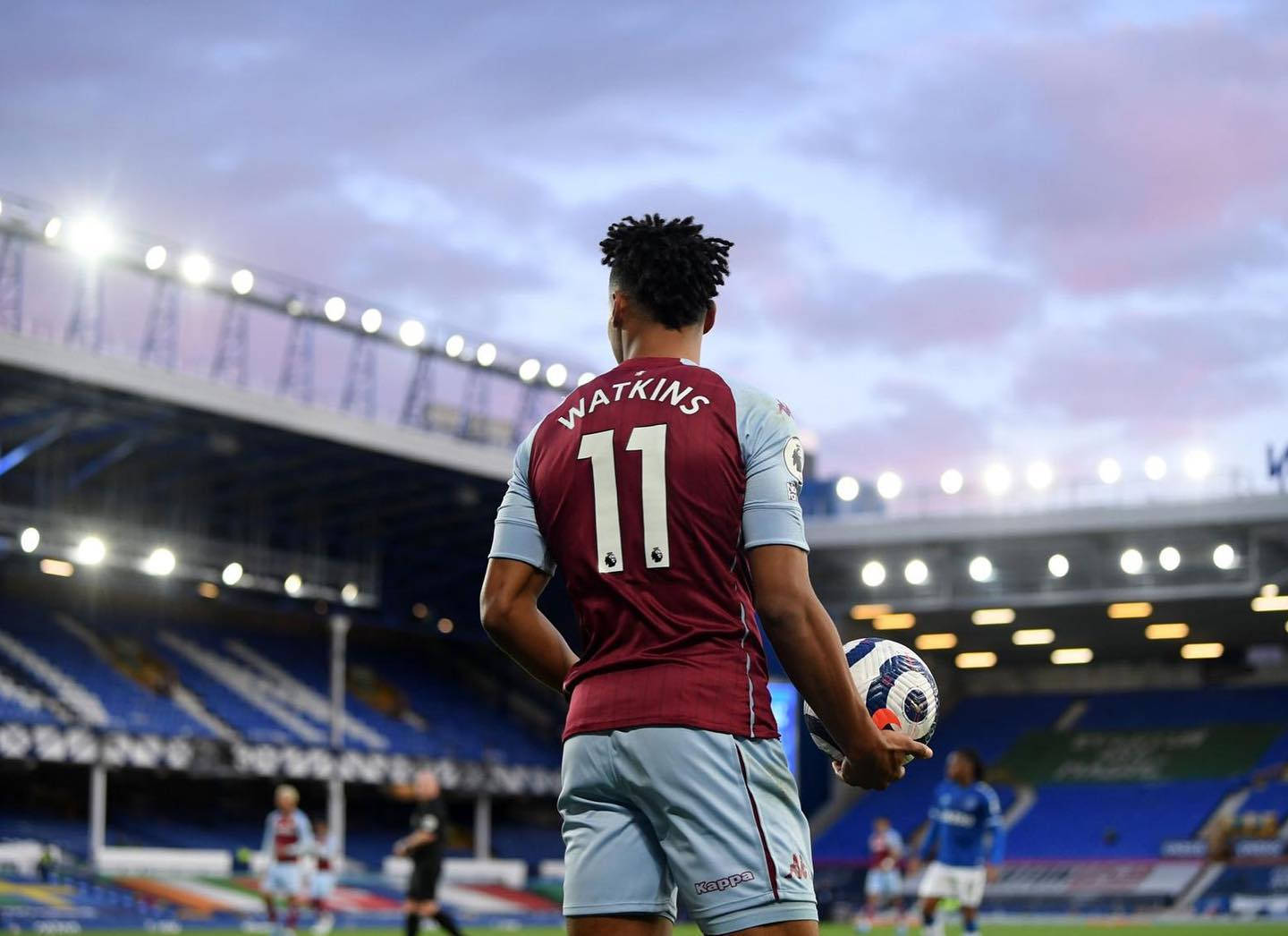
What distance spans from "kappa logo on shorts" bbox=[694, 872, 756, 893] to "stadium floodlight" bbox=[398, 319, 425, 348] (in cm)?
3707

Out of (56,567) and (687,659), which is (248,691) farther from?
(687,659)

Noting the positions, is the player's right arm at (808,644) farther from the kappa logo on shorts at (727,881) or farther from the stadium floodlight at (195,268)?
the stadium floodlight at (195,268)

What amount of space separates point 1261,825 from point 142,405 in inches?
1103

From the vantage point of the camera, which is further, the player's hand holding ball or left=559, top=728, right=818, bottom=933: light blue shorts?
the player's hand holding ball

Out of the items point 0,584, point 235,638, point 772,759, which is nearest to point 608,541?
point 772,759

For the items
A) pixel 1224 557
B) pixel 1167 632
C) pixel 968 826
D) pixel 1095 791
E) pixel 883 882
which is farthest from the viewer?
pixel 1167 632

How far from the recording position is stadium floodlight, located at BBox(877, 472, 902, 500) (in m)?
40.5

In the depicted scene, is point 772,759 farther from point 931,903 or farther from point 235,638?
point 235,638

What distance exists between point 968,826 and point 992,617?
28525mm

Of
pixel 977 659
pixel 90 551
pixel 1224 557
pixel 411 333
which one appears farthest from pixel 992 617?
pixel 90 551

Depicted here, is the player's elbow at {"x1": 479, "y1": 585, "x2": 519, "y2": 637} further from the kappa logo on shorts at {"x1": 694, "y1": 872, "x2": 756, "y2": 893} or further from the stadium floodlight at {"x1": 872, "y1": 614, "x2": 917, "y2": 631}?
the stadium floodlight at {"x1": 872, "y1": 614, "x2": 917, "y2": 631}

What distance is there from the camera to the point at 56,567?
40.3m

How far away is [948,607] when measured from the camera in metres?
43.2

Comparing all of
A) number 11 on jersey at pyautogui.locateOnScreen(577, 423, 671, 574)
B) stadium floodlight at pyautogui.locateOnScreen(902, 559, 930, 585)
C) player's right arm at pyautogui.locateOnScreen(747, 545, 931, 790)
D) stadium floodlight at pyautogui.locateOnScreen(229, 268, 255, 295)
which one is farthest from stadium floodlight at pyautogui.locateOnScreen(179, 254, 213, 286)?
player's right arm at pyautogui.locateOnScreen(747, 545, 931, 790)
